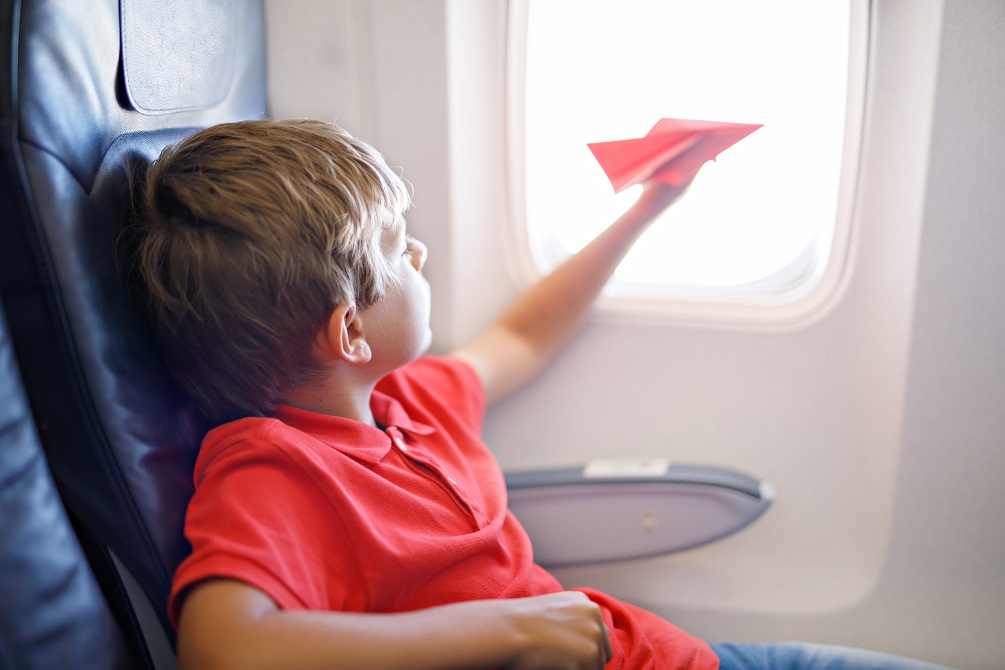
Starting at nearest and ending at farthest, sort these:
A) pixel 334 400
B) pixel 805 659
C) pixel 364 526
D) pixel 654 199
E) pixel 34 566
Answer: pixel 34 566 → pixel 364 526 → pixel 334 400 → pixel 805 659 → pixel 654 199

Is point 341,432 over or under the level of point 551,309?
under

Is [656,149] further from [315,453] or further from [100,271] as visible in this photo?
[100,271]

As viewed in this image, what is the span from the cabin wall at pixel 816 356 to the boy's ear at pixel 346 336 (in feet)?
1.64

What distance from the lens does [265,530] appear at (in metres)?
0.85

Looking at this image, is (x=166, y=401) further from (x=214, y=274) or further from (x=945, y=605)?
(x=945, y=605)

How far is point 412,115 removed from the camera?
57.1 inches

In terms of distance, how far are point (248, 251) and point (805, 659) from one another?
1042 mm

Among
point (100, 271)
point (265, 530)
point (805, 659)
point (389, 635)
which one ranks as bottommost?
point (805, 659)

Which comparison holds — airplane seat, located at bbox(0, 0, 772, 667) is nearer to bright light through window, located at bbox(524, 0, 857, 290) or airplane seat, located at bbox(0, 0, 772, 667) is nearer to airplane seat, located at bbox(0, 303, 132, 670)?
airplane seat, located at bbox(0, 303, 132, 670)

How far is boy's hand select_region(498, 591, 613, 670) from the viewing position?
2.90 feet

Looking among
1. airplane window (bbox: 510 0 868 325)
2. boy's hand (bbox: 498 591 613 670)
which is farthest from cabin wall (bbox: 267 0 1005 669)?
boy's hand (bbox: 498 591 613 670)

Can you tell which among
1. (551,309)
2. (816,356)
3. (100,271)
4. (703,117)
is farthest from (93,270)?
(816,356)

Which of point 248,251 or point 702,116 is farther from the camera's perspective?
point 702,116

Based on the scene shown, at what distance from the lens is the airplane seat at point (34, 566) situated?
2.57 ft
